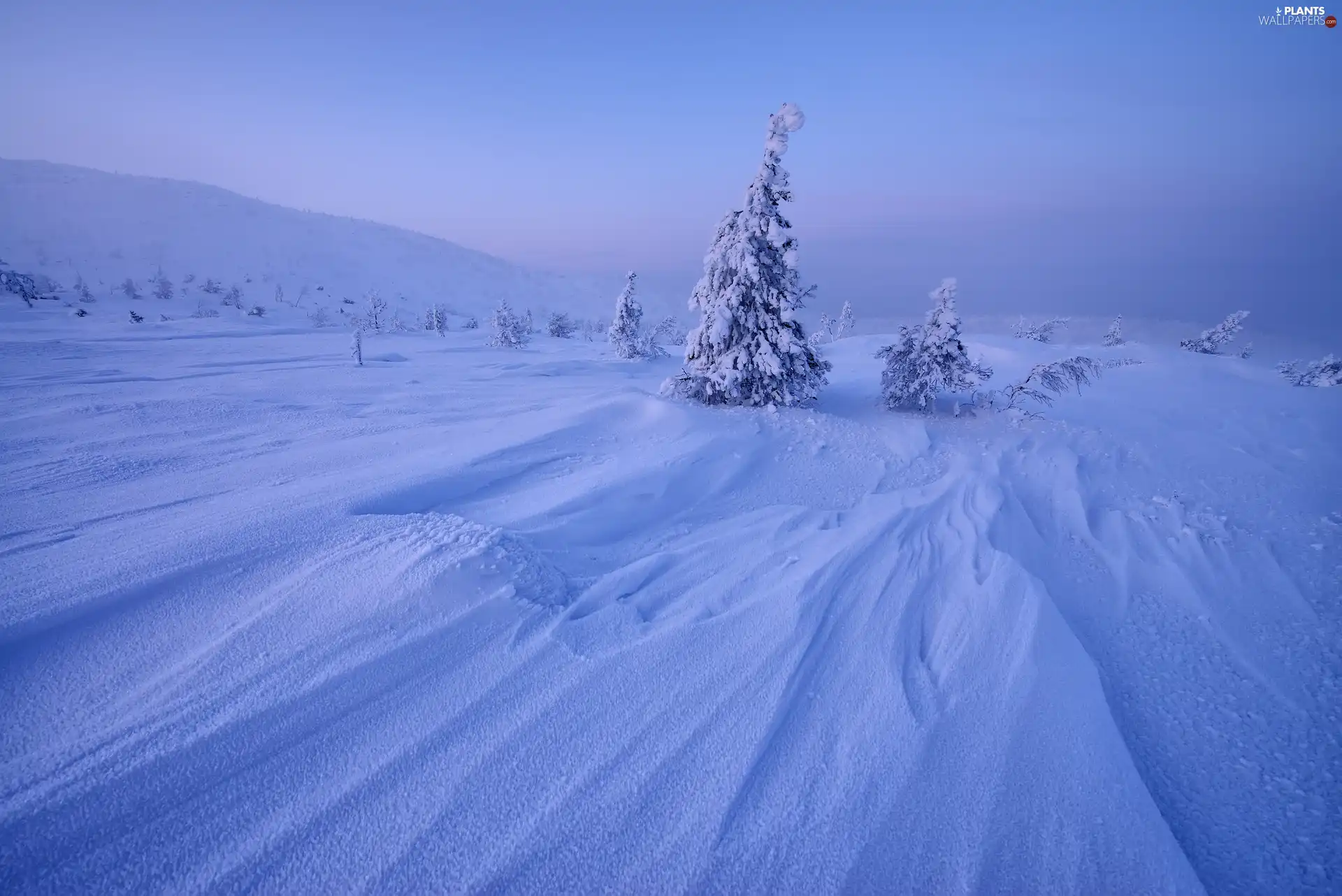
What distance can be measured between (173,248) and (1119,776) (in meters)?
78.7

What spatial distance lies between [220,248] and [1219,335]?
84.2 m

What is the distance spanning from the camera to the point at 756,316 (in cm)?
1003

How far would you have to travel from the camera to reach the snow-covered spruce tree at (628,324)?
22.9m

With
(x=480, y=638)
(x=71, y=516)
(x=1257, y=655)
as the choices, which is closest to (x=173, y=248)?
(x=71, y=516)

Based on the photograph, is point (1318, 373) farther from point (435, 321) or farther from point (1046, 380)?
point (435, 321)

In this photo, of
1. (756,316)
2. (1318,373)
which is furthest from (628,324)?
(1318,373)

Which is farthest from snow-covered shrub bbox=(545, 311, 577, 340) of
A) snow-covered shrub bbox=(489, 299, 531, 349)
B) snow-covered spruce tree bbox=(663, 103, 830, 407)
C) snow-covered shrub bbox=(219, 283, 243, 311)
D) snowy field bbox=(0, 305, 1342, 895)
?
snowy field bbox=(0, 305, 1342, 895)

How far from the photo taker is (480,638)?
314cm

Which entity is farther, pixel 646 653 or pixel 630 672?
pixel 646 653

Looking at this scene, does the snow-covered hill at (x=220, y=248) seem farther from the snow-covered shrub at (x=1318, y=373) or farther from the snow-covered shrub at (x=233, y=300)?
the snow-covered shrub at (x=1318, y=373)

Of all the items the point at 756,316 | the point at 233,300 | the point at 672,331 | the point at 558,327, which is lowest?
the point at 558,327

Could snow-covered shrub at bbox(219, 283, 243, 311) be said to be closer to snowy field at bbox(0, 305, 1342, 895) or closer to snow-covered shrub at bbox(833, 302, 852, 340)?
snowy field at bbox(0, 305, 1342, 895)

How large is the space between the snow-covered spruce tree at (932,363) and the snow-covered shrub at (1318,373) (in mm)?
13062

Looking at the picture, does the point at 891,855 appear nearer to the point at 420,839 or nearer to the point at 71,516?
the point at 420,839
